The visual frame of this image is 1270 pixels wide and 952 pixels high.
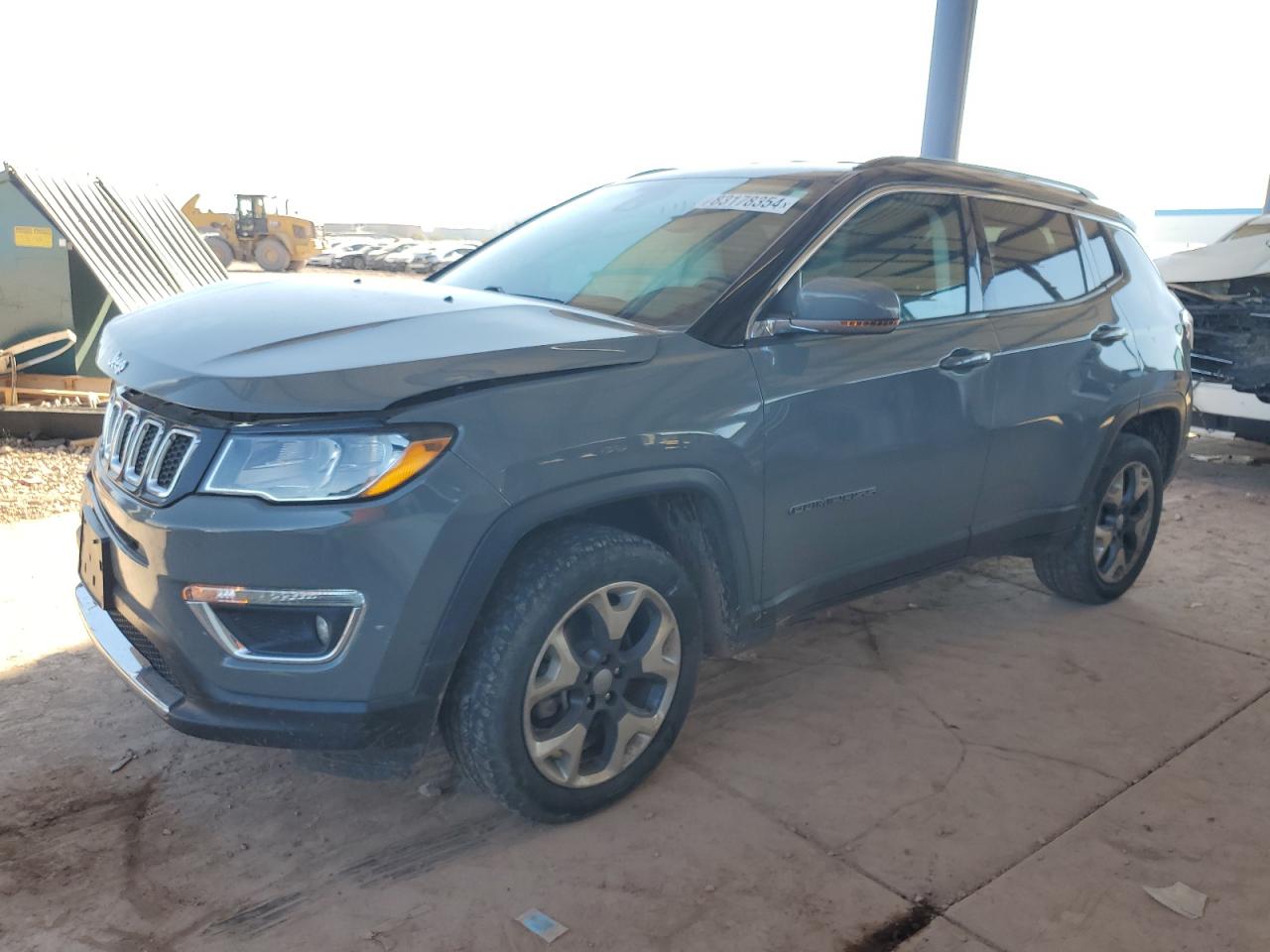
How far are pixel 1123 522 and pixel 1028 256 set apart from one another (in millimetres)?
1385

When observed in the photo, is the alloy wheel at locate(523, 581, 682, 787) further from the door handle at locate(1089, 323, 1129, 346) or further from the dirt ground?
the door handle at locate(1089, 323, 1129, 346)

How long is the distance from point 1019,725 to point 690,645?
1357mm

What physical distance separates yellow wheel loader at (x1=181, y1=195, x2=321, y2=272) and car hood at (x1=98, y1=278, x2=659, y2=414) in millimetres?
27646

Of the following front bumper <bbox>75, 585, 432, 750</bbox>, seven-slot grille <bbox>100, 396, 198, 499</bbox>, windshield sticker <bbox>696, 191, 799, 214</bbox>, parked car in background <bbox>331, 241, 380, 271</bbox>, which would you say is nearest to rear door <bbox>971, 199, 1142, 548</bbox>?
windshield sticker <bbox>696, 191, 799, 214</bbox>

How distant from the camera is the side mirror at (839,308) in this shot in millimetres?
2969

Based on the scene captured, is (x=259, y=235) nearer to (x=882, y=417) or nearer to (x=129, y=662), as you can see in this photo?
(x=882, y=417)

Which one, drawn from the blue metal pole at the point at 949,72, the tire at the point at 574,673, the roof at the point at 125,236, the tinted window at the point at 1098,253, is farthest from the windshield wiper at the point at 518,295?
the blue metal pole at the point at 949,72

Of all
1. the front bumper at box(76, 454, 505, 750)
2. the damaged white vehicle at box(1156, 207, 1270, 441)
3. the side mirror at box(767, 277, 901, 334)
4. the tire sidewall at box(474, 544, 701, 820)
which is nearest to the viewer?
the front bumper at box(76, 454, 505, 750)

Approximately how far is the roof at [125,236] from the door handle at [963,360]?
19.4ft

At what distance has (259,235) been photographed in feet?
94.7

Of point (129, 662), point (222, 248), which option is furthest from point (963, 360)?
point (222, 248)

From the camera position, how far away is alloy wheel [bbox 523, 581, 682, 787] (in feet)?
8.93

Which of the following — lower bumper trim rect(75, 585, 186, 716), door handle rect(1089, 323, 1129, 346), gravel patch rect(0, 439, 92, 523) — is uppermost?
door handle rect(1089, 323, 1129, 346)

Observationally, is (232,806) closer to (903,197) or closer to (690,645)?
(690,645)
